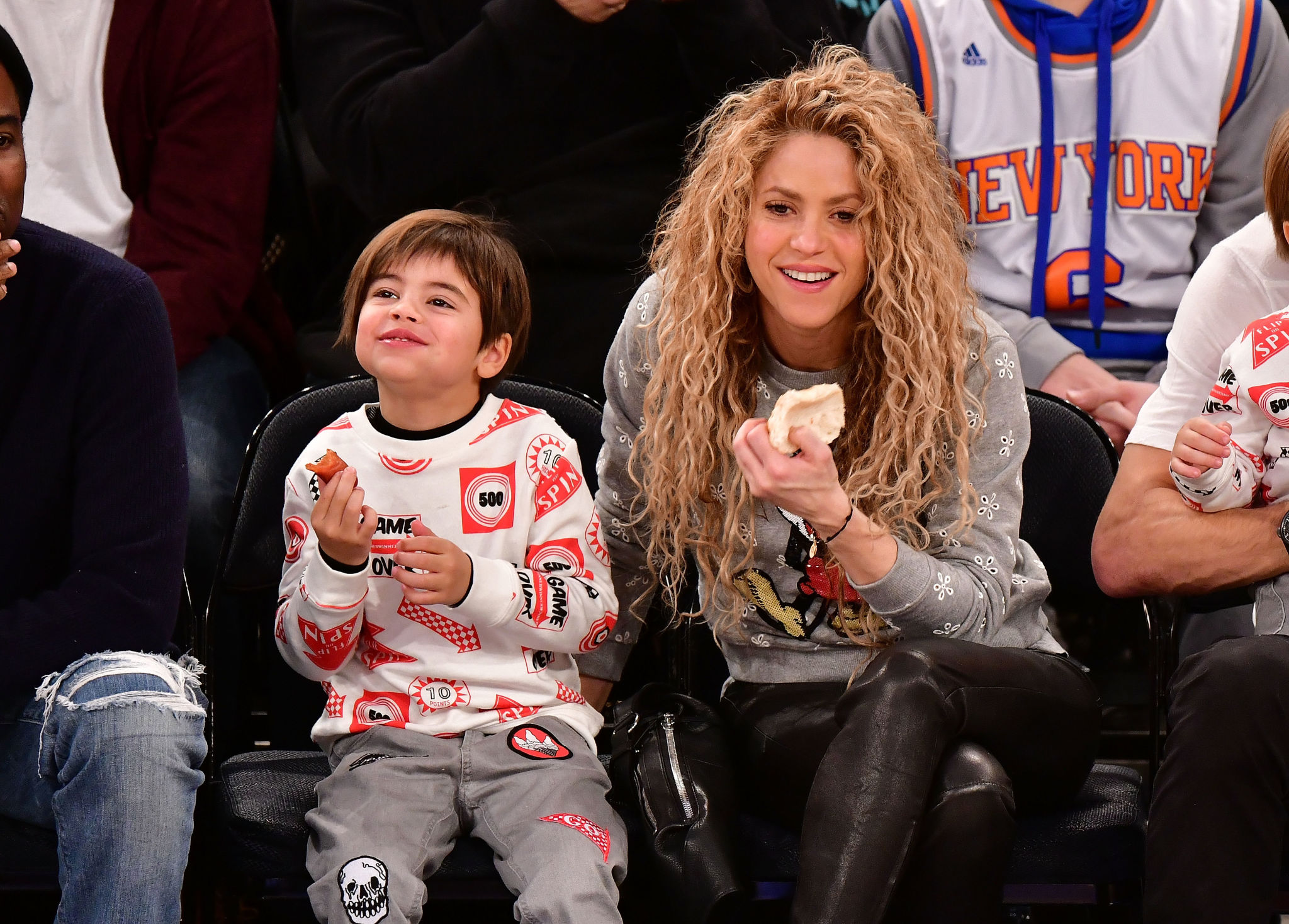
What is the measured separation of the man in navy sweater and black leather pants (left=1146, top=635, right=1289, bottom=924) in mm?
1239

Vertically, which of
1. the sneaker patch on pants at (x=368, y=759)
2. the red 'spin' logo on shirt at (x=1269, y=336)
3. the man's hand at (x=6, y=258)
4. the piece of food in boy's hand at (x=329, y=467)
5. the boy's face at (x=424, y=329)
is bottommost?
the sneaker patch on pants at (x=368, y=759)

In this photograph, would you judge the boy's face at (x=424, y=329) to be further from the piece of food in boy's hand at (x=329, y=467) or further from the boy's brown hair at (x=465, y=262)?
the piece of food in boy's hand at (x=329, y=467)

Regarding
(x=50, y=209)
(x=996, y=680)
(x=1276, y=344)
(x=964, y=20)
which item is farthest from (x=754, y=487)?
(x=50, y=209)

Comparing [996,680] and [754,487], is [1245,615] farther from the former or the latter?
[754,487]

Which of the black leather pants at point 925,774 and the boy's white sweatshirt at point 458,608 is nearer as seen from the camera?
the black leather pants at point 925,774

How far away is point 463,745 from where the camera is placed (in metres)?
2.10

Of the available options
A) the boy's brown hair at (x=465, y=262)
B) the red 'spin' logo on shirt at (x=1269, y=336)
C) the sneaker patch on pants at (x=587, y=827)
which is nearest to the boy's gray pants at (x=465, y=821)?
the sneaker patch on pants at (x=587, y=827)

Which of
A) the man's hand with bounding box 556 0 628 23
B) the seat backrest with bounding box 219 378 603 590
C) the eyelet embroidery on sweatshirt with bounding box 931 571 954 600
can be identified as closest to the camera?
the eyelet embroidery on sweatshirt with bounding box 931 571 954 600

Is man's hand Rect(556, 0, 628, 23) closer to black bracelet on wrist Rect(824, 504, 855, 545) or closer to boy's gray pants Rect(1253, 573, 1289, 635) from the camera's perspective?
black bracelet on wrist Rect(824, 504, 855, 545)

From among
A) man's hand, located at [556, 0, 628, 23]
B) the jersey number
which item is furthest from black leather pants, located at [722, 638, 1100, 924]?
man's hand, located at [556, 0, 628, 23]

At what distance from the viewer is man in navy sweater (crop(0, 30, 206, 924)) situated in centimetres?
183

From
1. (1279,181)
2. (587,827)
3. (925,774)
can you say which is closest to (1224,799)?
(925,774)

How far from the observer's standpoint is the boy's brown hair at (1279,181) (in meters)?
2.23

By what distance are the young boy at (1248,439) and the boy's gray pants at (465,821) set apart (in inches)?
38.5
